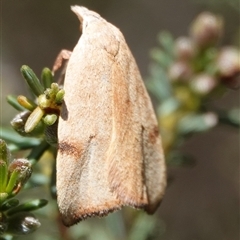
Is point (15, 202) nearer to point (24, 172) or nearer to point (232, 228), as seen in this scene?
point (24, 172)

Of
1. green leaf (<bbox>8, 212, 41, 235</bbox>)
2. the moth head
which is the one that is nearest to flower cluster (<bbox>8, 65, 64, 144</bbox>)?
green leaf (<bbox>8, 212, 41, 235</bbox>)

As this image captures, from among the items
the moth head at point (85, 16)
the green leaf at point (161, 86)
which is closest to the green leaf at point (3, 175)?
the moth head at point (85, 16)

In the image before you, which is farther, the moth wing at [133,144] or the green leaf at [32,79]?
the moth wing at [133,144]

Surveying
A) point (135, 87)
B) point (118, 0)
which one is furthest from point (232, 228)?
point (118, 0)

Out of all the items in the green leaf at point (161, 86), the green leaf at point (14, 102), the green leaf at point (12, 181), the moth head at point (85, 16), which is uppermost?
the moth head at point (85, 16)

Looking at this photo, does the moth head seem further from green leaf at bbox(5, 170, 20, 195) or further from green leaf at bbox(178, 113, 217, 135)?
green leaf at bbox(178, 113, 217, 135)

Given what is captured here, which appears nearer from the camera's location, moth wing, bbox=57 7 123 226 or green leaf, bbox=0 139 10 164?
green leaf, bbox=0 139 10 164

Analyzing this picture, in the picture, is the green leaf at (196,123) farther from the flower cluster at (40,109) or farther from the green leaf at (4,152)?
the green leaf at (4,152)
